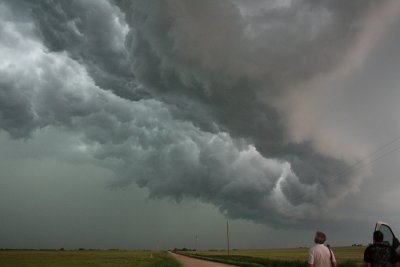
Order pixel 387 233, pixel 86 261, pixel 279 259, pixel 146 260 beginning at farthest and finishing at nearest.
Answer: pixel 146 260, pixel 86 261, pixel 279 259, pixel 387 233

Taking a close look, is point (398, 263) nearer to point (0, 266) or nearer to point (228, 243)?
point (0, 266)

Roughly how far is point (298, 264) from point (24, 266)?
30.1 m

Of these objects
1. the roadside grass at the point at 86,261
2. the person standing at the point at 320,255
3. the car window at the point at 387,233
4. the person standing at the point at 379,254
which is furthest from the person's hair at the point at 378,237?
the roadside grass at the point at 86,261

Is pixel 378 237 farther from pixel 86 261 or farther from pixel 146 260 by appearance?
pixel 86 261

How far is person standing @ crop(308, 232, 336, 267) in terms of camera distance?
10477 millimetres

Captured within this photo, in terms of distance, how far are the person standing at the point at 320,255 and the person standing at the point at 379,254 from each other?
87 centimetres

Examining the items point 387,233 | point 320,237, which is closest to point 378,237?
point 320,237

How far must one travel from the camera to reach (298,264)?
40.5m

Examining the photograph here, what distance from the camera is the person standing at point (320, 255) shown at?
10.5 m

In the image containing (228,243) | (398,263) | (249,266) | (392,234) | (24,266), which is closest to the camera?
→ (398,263)

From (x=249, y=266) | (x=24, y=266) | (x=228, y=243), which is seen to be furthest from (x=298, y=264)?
(x=228, y=243)

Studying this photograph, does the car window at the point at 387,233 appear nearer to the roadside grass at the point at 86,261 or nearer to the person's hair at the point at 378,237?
the person's hair at the point at 378,237

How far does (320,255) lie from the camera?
10.5 metres

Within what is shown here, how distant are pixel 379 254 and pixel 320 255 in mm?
1397
